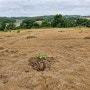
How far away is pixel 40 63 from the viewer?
9016mm

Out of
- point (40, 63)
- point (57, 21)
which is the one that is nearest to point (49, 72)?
point (40, 63)

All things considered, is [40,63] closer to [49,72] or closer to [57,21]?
[49,72]

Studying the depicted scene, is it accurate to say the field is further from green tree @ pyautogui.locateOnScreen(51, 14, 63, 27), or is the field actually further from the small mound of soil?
green tree @ pyautogui.locateOnScreen(51, 14, 63, 27)

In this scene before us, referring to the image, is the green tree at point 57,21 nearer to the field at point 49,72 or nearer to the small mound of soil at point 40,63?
the field at point 49,72

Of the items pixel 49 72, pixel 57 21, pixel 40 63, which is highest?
pixel 40 63

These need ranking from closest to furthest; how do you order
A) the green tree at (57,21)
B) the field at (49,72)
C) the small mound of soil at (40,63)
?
the field at (49,72) → the small mound of soil at (40,63) → the green tree at (57,21)

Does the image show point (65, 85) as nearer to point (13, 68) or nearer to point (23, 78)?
point (23, 78)

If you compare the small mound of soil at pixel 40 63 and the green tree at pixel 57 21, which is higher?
the small mound of soil at pixel 40 63

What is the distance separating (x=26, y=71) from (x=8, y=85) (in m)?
1.01

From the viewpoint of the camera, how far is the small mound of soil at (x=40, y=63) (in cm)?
885

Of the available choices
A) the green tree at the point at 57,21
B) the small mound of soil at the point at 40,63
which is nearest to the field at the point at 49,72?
the small mound of soil at the point at 40,63

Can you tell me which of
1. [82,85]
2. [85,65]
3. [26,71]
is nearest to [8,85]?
[26,71]

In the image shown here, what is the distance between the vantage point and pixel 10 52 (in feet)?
37.9

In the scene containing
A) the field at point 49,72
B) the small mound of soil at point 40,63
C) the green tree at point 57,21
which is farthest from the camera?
the green tree at point 57,21
